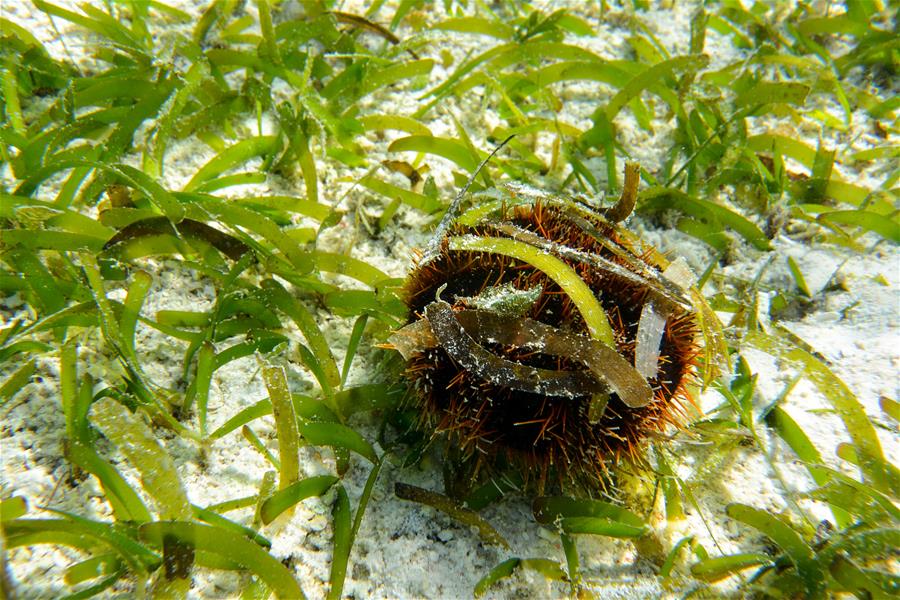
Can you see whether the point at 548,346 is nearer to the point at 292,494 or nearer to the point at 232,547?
the point at 292,494

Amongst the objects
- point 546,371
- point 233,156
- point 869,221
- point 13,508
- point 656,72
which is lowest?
point 13,508

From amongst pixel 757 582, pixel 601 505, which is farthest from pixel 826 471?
pixel 601 505

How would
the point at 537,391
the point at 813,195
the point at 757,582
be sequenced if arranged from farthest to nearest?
the point at 813,195
the point at 757,582
the point at 537,391

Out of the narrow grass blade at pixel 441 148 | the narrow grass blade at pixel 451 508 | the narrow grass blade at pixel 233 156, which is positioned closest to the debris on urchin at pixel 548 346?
the narrow grass blade at pixel 451 508

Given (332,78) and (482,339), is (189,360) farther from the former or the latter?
(332,78)

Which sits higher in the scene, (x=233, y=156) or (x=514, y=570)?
(x=233, y=156)

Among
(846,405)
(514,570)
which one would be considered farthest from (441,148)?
(846,405)

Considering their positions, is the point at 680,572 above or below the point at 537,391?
below
